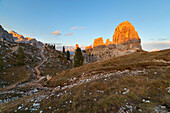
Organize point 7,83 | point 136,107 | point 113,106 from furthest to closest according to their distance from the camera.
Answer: point 7,83 < point 113,106 < point 136,107

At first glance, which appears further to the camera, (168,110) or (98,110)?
(98,110)

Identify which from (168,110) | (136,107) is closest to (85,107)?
(136,107)

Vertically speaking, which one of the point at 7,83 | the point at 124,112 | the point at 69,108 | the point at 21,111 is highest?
the point at 124,112

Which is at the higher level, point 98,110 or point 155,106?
point 155,106

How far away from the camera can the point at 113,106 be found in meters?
8.35

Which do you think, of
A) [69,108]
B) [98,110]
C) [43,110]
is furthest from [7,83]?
[98,110]

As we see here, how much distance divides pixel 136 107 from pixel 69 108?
7280mm

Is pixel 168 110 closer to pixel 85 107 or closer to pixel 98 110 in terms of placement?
pixel 98 110

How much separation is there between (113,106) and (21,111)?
11.6m

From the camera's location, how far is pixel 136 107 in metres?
7.69

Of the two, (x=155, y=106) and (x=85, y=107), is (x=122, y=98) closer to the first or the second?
(x=155, y=106)

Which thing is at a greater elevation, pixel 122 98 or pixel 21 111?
pixel 122 98

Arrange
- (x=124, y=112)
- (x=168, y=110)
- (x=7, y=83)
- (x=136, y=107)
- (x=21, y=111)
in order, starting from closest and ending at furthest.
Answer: (x=168, y=110) < (x=124, y=112) < (x=136, y=107) < (x=21, y=111) < (x=7, y=83)

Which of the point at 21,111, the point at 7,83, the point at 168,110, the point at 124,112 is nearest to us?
the point at 168,110
